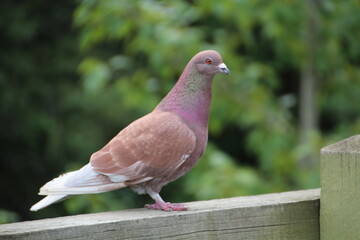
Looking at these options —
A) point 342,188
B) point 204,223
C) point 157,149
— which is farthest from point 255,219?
point 157,149

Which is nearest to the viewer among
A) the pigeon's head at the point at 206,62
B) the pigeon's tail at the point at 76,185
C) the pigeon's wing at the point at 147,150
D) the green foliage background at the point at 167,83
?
the pigeon's tail at the point at 76,185

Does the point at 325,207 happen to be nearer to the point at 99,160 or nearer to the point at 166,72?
the point at 99,160

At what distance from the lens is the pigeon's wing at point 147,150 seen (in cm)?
202

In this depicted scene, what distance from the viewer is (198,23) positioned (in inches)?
257

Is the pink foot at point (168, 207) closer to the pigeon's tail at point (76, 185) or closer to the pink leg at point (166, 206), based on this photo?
the pink leg at point (166, 206)

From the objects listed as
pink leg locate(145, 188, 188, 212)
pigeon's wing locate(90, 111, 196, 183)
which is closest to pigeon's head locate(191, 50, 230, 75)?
pigeon's wing locate(90, 111, 196, 183)

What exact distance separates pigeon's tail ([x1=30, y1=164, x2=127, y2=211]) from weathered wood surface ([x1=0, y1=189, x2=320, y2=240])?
0.24 meters

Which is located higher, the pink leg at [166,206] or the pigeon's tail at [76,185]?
the pigeon's tail at [76,185]

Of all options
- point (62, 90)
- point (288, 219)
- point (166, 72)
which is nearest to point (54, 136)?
point (62, 90)

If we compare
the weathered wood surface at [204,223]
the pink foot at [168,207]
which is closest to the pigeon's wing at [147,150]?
the pink foot at [168,207]

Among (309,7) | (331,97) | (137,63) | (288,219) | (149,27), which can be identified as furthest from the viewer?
(137,63)

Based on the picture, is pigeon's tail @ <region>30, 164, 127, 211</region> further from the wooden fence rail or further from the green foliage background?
the green foliage background

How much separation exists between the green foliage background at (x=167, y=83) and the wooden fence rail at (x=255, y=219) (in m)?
1.45

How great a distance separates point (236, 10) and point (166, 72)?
0.72 m
